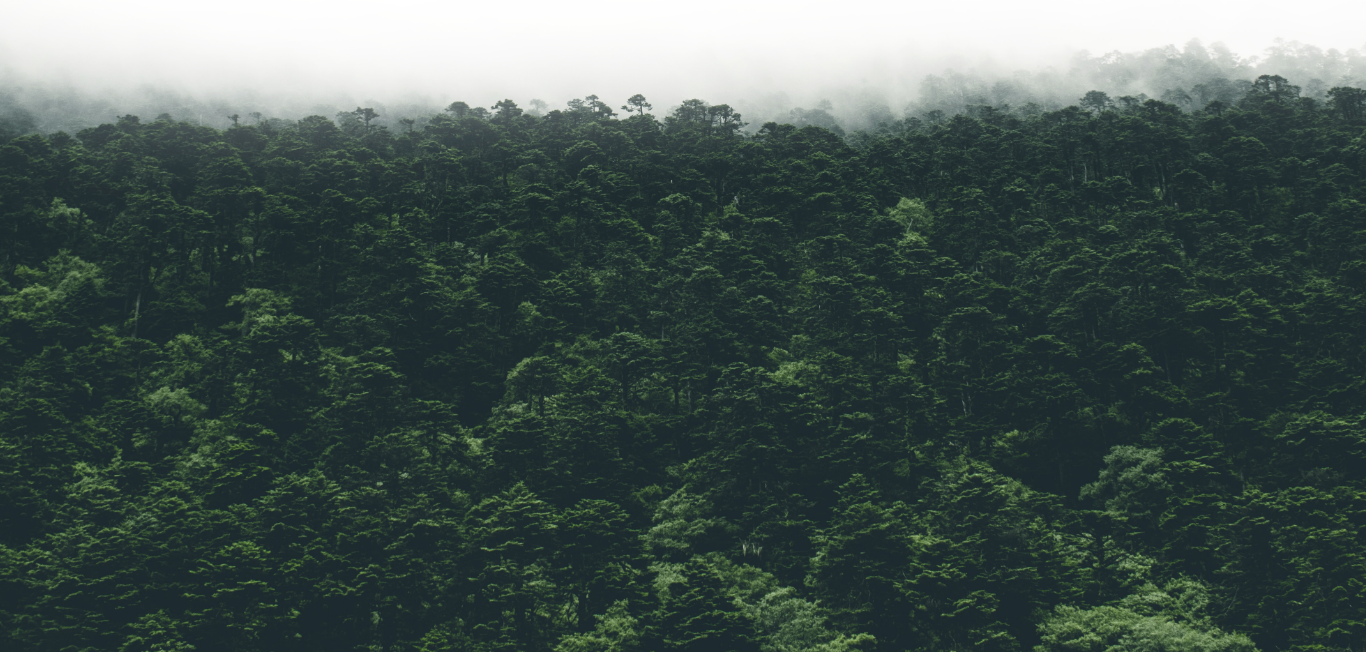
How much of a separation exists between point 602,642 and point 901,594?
1238cm

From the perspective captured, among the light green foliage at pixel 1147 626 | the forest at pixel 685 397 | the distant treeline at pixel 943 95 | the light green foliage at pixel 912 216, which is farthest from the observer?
the distant treeline at pixel 943 95

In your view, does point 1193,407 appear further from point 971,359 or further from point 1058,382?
point 971,359

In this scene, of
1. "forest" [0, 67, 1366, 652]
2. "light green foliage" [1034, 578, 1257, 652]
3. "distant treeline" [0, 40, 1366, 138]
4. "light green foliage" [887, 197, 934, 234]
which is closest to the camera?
"light green foliage" [1034, 578, 1257, 652]

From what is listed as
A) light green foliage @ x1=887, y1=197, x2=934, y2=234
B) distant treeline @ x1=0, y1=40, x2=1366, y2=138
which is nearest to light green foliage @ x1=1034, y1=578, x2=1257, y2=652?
light green foliage @ x1=887, y1=197, x2=934, y2=234

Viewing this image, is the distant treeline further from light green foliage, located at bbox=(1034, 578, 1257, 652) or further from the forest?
light green foliage, located at bbox=(1034, 578, 1257, 652)

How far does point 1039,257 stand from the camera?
58.8 meters

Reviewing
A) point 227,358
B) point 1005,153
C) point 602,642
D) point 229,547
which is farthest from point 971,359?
point 227,358

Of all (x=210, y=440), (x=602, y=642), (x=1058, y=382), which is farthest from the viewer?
(x=1058, y=382)

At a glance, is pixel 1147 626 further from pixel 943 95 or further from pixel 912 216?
pixel 943 95

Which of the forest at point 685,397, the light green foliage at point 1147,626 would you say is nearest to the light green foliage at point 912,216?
the forest at point 685,397

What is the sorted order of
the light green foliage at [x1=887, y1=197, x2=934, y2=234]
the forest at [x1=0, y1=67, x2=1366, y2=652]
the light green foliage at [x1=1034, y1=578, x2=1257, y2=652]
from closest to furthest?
1. the light green foliage at [x1=1034, y1=578, x2=1257, y2=652]
2. the forest at [x1=0, y1=67, x2=1366, y2=652]
3. the light green foliage at [x1=887, y1=197, x2=934, y2=234]

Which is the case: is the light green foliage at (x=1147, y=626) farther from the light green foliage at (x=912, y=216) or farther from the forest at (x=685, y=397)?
the light green foliage at (x=912, y=216)

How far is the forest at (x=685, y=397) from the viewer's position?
112 ft

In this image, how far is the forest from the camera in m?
34.1
